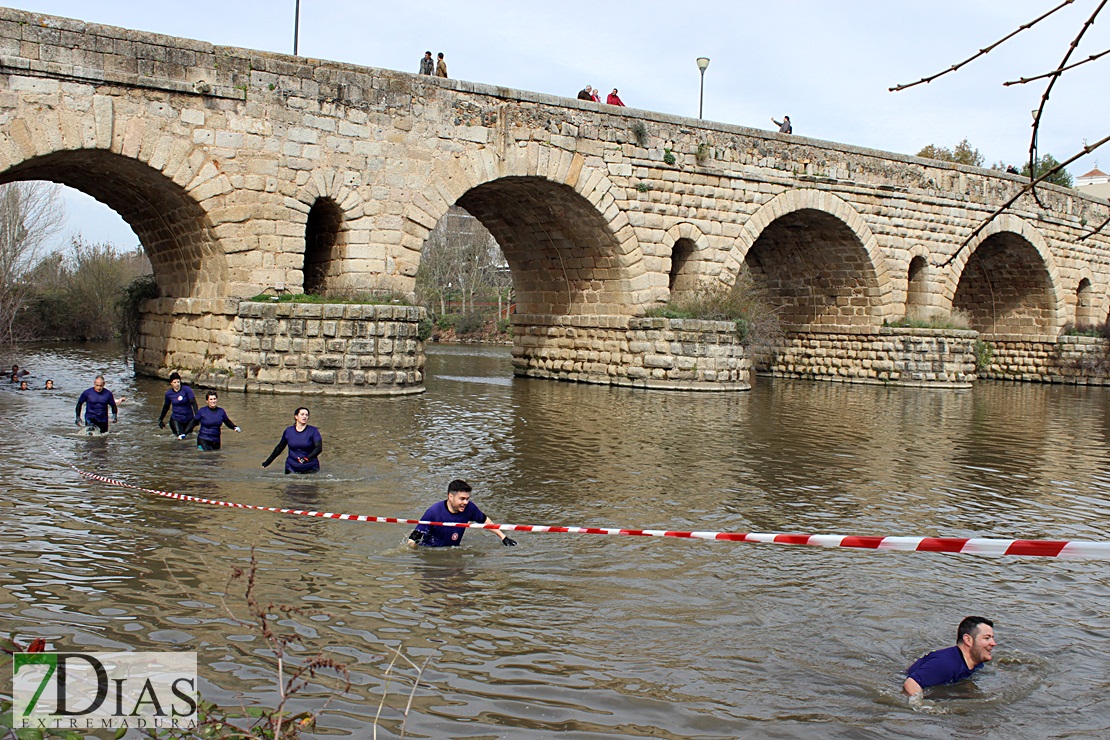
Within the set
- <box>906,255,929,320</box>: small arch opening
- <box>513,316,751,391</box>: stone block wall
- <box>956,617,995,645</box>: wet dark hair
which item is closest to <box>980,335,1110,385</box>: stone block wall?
<box>906,255,929,320</box>: small arch opening

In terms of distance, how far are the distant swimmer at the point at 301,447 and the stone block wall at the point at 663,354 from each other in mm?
10804

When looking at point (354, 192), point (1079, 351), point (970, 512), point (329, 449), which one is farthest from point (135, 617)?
point (1079, 351)

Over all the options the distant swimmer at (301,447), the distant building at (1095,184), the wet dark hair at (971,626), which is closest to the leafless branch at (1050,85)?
the wet dark hair at (971,626)

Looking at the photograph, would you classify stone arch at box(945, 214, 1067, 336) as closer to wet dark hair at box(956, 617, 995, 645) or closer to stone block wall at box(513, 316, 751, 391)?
stone block wall at box(513, 316, 751, 391)

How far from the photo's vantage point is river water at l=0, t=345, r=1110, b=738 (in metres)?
4.59

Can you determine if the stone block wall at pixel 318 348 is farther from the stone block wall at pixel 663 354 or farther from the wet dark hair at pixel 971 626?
the wet dark hair at pixel 971 626

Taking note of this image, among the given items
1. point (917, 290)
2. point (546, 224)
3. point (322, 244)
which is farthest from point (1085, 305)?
point (322, 244)

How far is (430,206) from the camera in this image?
16.8 metres

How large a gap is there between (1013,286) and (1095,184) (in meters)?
32.8

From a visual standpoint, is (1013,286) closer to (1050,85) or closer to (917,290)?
(917,290)

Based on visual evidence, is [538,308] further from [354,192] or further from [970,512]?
[970,512]

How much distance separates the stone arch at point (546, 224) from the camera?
16.9 metres

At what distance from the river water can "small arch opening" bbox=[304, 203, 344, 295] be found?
4.55 m

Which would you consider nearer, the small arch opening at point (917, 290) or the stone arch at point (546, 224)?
the stone arch at point (546, 224)
